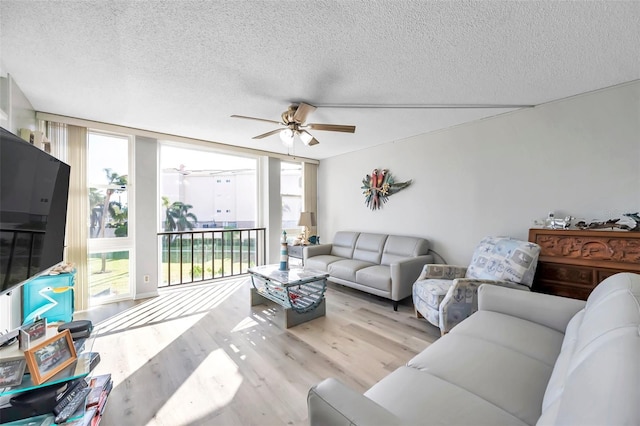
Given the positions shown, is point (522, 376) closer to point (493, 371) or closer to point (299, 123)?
point (493, 371)

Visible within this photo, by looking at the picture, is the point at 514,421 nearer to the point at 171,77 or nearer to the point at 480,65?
the point at 480,65

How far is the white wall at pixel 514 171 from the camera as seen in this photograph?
2375 millimetres

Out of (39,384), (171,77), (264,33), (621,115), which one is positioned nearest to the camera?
(39,384)

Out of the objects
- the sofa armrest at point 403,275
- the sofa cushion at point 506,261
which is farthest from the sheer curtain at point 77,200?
the sofa cushion at point 506,261

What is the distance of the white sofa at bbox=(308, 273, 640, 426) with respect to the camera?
1.88ft

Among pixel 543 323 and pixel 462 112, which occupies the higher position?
pixel 462 112

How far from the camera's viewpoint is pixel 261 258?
16.6 ft

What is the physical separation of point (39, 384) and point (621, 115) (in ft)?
14.9

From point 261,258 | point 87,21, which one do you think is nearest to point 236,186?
point 261,258

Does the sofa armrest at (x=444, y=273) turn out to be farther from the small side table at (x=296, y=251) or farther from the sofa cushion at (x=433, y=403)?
the small side table at (x=296, y=251)

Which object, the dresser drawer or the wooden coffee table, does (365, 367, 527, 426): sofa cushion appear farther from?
the dresser drawer

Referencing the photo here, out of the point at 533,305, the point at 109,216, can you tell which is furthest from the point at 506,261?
the point at 109,216

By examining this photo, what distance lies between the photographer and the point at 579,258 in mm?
2361

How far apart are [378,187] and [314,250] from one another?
159 cm
